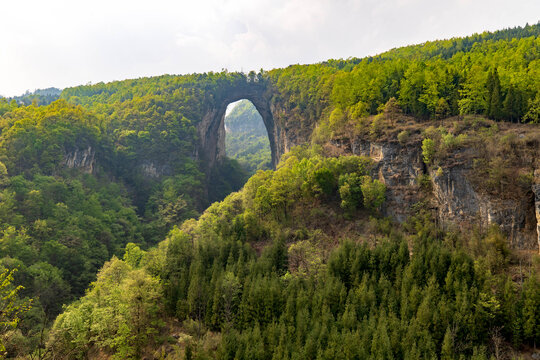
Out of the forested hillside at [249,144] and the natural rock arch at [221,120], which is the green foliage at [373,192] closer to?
the natural rock arch at [221,120]

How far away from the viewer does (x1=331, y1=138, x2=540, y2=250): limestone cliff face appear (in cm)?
3372

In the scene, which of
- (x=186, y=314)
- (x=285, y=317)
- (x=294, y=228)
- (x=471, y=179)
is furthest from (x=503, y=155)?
(x=186, y=314)

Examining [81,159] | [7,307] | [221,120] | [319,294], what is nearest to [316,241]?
[319,294]

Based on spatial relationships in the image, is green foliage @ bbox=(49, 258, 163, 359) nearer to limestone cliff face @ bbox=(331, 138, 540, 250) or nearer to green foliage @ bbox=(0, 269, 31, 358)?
green foliage @ bbox=(0, 269, 31, 358)

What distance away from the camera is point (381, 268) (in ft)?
108

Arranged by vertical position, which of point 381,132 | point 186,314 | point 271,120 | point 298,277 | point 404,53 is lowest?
point 186,314

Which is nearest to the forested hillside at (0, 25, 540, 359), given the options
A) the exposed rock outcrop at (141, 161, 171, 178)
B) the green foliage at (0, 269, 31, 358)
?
the green foliage at (0, 269, 31, 358)

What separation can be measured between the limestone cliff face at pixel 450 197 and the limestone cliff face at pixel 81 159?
54033mm

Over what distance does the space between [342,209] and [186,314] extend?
76.4 ft

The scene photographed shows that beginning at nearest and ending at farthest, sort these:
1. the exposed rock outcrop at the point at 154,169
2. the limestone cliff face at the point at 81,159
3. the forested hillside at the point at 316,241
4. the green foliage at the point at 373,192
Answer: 1. the forested hillside at the point at 316,241
2. the green foliage at the point at 373,192
3. the limestone cliff face at the point at 81,159
4. the exposed rock outcrop at the point at 154,169

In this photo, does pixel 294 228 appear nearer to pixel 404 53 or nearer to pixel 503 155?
pixel 503 155

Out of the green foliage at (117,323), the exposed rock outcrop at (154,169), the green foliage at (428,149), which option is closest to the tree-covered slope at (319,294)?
the green foliage at (117,323)

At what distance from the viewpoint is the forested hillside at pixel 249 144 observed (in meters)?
124

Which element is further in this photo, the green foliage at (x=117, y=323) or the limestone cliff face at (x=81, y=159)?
the limestone cliff face at (x=81, y=159)
